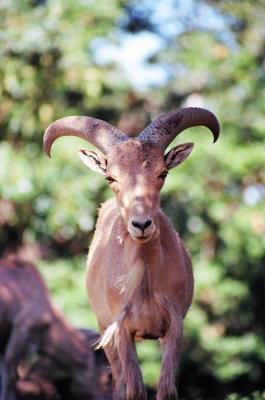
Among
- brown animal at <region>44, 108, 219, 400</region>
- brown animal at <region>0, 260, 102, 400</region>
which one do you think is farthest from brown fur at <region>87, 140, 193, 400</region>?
brown animal at <region>0, 260, 102, 400</region>

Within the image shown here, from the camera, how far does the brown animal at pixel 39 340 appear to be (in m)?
12.6

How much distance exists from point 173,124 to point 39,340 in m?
6.09

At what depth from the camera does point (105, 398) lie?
495 inches

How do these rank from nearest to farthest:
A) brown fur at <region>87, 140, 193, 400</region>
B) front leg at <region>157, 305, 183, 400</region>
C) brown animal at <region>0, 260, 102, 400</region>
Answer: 1. brown fur at <region>87, 140, 193, 400</region>
2. front leg at <region>157, 305, 183, 400</region>
3. brown animal at <region>0, 260, 102, 400</region>

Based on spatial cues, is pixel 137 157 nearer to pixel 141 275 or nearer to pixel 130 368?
pixel 141 275

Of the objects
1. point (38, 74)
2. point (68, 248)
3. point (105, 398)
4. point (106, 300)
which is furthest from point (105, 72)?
point (106, 300)

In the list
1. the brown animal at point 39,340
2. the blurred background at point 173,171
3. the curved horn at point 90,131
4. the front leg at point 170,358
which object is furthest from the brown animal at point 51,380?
the front leg at point 170,358

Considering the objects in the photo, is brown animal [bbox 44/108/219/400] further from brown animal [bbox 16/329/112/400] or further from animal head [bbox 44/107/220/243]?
brown animal [bbox 16/329/112/400]

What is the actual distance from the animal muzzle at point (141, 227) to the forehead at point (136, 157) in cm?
53

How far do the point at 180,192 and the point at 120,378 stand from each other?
9958mm

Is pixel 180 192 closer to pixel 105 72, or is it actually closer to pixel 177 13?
pixel 105 72

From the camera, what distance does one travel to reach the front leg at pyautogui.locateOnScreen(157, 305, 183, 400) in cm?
704

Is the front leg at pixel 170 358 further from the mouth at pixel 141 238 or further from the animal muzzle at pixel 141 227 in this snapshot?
the animal muzzle at pixel 141 227

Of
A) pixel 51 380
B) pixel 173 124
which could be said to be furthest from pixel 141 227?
pixel 51 380
